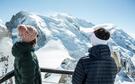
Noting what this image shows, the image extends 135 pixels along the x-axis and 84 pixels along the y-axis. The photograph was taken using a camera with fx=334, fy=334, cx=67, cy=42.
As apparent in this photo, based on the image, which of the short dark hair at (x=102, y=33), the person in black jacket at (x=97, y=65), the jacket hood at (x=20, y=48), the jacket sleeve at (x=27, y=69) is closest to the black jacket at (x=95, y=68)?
the person in black jacket at (x=97, y=65)

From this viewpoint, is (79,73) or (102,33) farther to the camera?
(102,33)

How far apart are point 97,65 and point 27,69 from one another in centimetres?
83

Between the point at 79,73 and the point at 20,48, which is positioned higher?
the point at 20,48

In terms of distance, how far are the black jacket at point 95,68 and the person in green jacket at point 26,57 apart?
1.70 ft

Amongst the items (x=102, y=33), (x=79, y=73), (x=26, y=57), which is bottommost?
(x=79, y=73)

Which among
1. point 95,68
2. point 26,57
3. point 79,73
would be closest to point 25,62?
point 26,57

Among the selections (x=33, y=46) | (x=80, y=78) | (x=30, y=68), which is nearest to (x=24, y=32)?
(x=33, y=46)

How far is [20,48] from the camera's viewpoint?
403 cm

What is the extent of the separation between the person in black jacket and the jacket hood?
2.11 feet

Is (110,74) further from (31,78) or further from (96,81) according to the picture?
(31,78)

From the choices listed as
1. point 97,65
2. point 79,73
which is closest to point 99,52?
point 97,65

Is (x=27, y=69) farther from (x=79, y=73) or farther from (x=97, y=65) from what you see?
(x=97, y=65)

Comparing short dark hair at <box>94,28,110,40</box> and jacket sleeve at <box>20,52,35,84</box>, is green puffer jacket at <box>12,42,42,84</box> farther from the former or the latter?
short dark hair at <box>94,28,110,40</box>

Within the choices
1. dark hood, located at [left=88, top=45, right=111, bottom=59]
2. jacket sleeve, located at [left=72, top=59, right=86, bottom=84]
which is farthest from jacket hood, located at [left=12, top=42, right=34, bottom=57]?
dark hood, located at [left=88, top=45, right=111, bottom=59]
